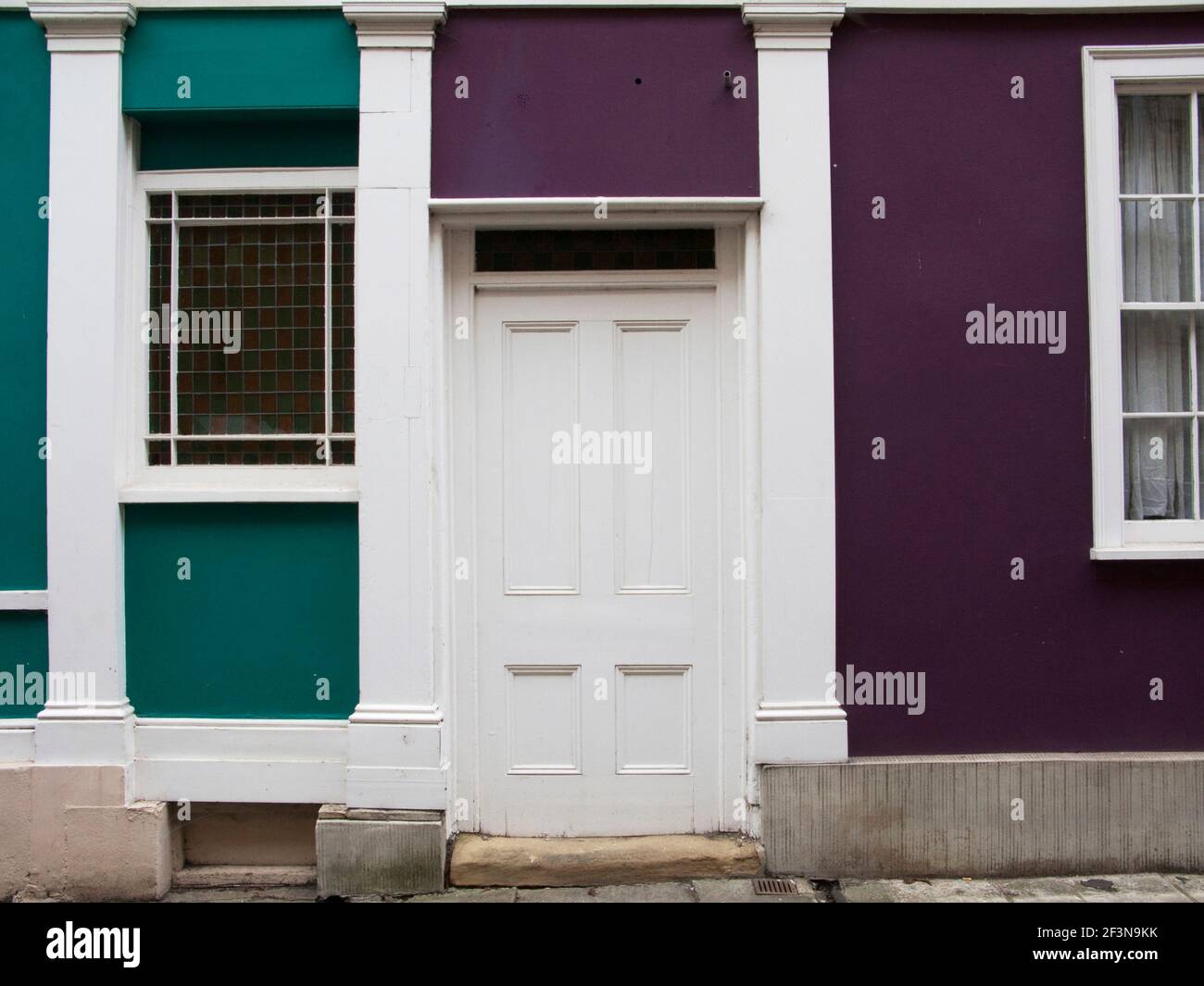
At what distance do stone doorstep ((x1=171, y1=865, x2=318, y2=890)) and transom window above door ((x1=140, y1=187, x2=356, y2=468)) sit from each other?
6.62ft

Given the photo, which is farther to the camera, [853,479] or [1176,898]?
[853,479]

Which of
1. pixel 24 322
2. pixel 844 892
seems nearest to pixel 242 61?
pixel 24 322

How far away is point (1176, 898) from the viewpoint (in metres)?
4.64

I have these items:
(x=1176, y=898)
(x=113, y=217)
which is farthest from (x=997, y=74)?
(x=113, y=217)

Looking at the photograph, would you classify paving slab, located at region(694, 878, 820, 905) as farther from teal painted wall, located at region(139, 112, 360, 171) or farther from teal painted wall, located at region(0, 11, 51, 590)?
teal painted wall, located at region(139, 112, 360, 171)

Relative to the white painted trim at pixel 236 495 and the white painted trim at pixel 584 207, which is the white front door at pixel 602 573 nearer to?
the white painted trim at pixel 584 207

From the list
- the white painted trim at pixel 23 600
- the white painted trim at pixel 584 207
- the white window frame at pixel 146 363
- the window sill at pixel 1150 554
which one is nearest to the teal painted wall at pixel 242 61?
the white window frame at pixel 146 363

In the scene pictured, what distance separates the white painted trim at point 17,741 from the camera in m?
4.95

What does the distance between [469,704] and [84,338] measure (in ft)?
8.48

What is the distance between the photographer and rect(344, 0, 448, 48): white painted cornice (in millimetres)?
4863

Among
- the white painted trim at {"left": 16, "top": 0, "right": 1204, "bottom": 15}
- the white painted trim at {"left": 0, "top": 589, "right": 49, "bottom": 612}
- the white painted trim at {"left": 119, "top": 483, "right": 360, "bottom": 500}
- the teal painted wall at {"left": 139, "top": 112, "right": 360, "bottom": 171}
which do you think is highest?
the white painted trim at {"left": 16, "top": 0, "right": 1204, "bottom": 15}

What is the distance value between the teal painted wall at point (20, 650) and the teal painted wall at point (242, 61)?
2.56m

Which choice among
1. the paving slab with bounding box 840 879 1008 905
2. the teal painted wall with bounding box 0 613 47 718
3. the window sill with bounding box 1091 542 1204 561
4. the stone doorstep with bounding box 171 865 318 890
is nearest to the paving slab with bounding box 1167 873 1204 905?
the paving slab with bounding box 840 879 1008 905

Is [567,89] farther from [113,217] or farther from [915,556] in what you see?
[915,556]
